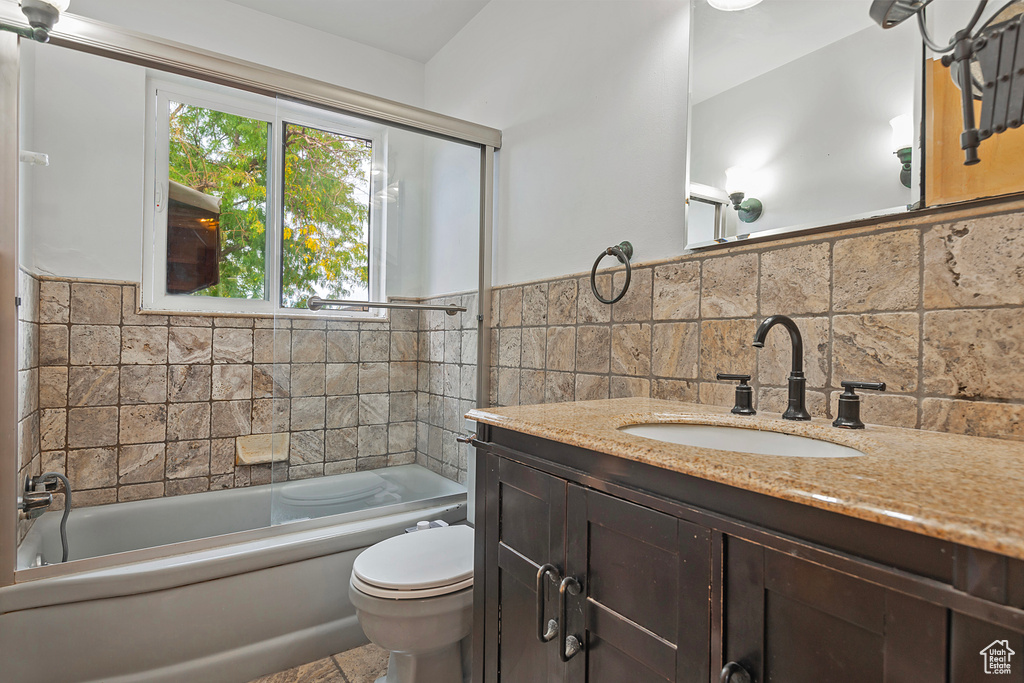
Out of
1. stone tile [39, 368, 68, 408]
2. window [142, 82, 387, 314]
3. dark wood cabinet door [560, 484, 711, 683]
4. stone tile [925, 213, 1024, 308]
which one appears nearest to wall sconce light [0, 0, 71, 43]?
window [142, 82, 387, 314]

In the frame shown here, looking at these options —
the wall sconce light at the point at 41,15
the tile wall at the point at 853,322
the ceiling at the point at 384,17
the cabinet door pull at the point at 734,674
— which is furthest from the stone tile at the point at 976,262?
the ceiling at the point at 384,17

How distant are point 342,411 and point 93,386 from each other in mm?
1146

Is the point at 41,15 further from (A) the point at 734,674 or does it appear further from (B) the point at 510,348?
(A) the point at 734,674

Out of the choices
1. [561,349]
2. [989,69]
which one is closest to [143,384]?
[561,349]

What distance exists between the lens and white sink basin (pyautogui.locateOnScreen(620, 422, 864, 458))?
3.20ft

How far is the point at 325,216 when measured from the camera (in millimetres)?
1981

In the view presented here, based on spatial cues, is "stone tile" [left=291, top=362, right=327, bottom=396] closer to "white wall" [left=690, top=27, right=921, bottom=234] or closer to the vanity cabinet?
the vanity cabinet

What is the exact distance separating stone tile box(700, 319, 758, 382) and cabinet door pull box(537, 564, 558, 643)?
2.31 feet

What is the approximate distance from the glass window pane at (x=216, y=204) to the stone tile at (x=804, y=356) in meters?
2.43

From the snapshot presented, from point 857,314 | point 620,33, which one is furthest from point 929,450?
point 620,33

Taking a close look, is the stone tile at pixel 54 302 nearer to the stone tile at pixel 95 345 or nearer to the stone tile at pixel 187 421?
the stone tile at pixel 95 345

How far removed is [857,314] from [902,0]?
61 centimetres

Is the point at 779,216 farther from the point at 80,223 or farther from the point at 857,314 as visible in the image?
the point at 80,223

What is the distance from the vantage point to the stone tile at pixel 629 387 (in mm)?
1540
